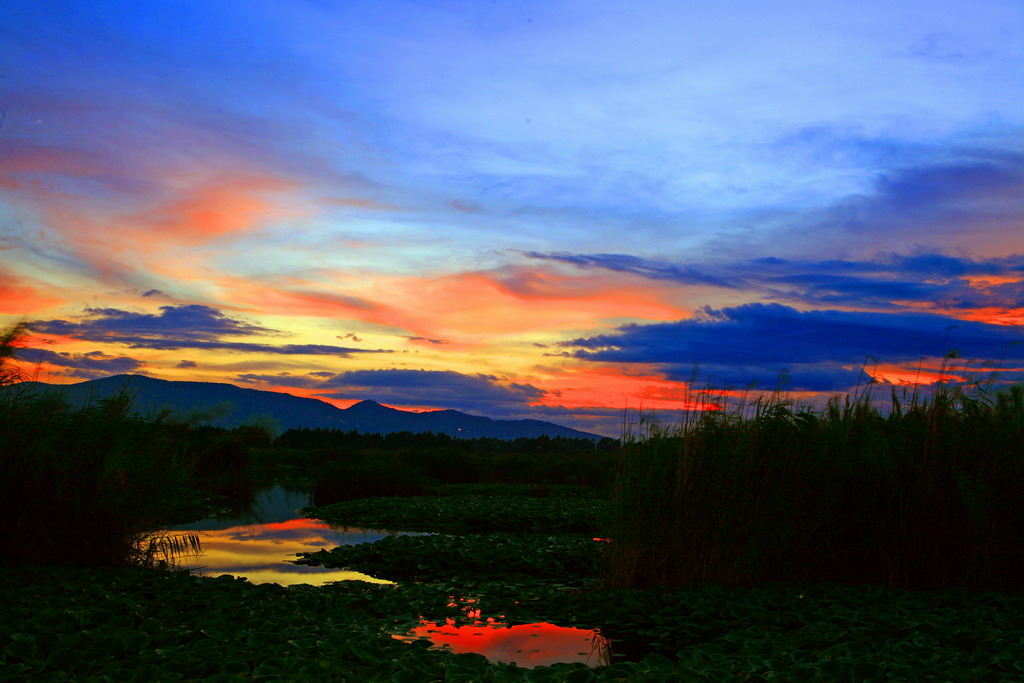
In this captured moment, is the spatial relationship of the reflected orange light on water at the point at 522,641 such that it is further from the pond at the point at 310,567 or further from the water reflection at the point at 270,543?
the water reflection at the point at 270,543

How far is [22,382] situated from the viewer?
10930 millimetres

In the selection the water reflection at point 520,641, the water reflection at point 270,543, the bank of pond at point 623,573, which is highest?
the bank of pond at point 623,573

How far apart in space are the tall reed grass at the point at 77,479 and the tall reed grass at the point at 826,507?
6.57 meters

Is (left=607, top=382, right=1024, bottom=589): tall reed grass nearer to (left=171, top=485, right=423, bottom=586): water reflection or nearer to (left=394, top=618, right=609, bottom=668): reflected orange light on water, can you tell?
(left=394, top=618, right=609, bottom=668): reflected orange light on water

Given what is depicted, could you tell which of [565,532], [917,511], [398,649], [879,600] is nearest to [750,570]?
[879,600]

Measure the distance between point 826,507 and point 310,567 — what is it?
8115 mm

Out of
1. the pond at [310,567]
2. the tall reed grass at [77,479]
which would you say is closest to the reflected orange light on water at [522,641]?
the pond at [310,567]

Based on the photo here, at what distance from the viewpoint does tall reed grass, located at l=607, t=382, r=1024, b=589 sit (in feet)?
30.0

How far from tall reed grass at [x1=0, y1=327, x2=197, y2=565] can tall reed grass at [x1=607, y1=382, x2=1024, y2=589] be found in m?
6.57

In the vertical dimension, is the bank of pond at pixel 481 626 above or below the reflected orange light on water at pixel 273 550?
above

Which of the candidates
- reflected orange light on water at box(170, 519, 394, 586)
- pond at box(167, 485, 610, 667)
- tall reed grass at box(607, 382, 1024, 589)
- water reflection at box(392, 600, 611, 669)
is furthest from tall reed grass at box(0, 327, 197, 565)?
tall reed grass at box(607, 382, 1024, 589)

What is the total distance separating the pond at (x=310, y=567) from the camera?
291 inches

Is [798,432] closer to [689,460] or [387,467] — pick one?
[689,460]

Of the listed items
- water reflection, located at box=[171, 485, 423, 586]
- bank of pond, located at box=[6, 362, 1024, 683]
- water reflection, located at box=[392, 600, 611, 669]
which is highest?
bank of pond, located at box=[6, 362, 1024, 683]
